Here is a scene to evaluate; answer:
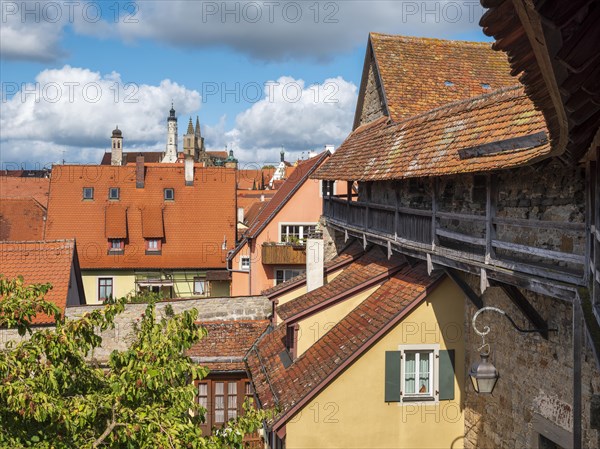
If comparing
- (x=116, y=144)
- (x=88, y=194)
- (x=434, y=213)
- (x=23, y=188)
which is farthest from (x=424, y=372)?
(x=116, y=144)

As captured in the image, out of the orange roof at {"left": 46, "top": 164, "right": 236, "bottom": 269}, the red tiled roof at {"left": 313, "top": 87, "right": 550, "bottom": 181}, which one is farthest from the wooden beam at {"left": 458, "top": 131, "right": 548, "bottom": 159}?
the orange roof at {"left": 46, "top": 164, "right": 236, "bottom": 269}

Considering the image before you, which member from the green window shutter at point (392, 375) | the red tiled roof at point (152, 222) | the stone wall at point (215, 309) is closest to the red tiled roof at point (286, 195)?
the stone wall at point (215, 309)

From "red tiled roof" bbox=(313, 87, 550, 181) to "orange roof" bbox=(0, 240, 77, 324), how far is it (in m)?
9.37

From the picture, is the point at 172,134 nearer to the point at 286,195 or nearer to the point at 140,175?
the point at 140,175

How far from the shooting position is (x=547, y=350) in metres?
8.60

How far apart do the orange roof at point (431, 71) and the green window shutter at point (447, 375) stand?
7569 millimetres

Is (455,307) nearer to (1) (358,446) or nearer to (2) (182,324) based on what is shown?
(1) (358,446)

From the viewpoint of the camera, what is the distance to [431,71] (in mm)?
19312

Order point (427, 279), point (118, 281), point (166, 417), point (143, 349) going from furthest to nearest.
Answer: point (118, 281)
point (427, 279)
point (143, 349)
point (166, 417)

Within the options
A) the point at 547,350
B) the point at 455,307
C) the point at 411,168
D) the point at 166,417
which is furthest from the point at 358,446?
the point at 166,417

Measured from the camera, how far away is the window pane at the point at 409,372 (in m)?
11.3

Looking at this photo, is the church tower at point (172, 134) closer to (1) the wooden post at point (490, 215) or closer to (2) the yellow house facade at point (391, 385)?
(2) the yellow house facade at point (391, 385)

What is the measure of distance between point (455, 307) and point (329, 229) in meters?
10.3

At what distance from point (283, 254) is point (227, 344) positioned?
6.87m
